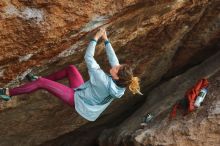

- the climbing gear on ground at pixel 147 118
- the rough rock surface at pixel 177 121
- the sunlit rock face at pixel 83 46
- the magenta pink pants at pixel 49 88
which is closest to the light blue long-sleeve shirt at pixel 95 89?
the magenta pink pants at pixel 49 88

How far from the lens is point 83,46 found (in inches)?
308

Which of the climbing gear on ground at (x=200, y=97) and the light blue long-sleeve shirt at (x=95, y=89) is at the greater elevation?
the light blue long-sleeve shirt at (x=95, y=89)

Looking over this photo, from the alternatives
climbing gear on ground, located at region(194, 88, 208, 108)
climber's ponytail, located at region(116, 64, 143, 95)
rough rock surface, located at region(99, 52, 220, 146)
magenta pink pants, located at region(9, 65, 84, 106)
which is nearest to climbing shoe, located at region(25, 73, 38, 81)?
magenta pink pants, located at region(9, 65, 84, 106)

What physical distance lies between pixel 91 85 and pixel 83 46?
131 centimetres

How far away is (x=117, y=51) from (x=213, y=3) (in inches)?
93.2

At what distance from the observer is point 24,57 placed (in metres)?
7.16

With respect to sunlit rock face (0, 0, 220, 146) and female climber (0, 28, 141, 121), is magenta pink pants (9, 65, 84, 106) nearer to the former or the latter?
female climber (0, 28, 141, 121)

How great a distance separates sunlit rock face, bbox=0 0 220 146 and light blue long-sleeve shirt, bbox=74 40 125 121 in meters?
0.76

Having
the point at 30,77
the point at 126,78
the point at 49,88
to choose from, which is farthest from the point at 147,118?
the point at 126,78

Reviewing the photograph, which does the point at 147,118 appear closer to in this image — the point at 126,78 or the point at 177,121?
the point at 177,121

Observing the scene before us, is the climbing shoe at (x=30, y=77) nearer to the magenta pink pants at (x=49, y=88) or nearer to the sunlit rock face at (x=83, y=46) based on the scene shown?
the sunlit rock face at (x=83, y=46)

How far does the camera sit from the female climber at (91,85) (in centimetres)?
635

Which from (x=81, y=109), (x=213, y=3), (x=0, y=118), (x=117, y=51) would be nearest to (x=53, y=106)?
(x=0, y=118)

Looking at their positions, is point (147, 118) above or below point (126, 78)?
below
